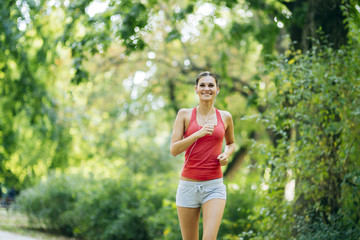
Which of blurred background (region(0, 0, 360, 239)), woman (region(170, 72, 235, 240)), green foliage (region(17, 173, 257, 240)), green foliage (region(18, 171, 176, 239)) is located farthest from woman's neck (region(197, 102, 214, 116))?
green foliage (region(18, 171, 176, 239))

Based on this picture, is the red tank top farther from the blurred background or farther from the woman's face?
the blurred background

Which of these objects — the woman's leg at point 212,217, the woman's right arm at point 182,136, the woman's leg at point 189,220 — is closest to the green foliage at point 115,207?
the woman's leg at point 189,220

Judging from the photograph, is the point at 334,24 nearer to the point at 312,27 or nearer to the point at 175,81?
the point at 312,27

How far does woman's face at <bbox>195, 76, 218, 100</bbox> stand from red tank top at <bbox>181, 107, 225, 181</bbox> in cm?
28

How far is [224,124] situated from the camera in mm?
4141

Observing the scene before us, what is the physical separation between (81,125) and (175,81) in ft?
10.2

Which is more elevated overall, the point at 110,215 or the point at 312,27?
the point at 312,27

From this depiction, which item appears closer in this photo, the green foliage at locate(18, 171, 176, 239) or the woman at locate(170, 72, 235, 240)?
the woman at locate(170, 72, 235, 240)

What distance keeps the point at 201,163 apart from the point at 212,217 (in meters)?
0.48

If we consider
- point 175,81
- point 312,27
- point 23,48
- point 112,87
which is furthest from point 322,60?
point 112,87

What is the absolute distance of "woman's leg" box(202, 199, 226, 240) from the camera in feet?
12.2

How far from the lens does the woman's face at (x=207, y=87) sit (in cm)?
404

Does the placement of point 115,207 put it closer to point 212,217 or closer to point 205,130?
point 212,217

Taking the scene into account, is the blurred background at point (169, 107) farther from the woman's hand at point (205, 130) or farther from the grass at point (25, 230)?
the woman's hand at point (205, 130)
